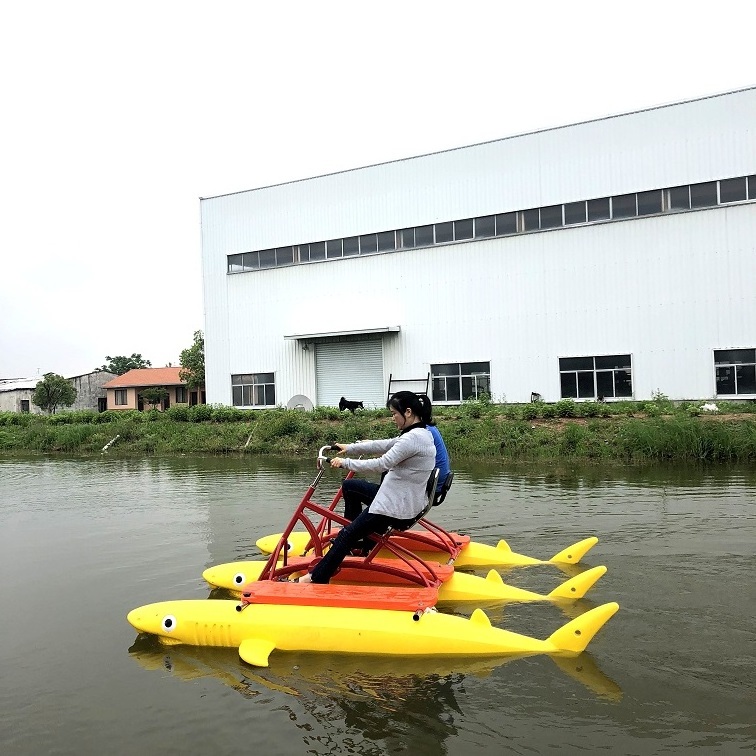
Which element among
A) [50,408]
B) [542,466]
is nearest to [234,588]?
[542,466]

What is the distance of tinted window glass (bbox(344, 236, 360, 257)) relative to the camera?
3234cm

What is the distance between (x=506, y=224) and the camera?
2917cm

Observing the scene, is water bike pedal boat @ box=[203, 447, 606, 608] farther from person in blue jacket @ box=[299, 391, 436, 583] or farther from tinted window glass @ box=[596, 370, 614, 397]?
tinted window glass @ box=[596, 370, 614, 397]

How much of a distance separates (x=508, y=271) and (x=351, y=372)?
827cm

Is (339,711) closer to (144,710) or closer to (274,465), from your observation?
(144,710)

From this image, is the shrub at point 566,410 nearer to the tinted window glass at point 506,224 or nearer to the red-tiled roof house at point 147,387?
the tinted window glass at point 506,224

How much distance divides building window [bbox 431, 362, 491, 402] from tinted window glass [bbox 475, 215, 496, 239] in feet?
16.9

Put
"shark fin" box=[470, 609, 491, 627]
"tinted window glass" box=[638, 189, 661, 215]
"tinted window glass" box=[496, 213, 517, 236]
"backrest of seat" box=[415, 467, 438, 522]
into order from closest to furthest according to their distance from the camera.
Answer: "shark fin" box=[470, 609, 491, 627] → "backrest of seat" box=[415, 467, 438, 522] → "tinted window glass" box=[638, 189, 661, 215] → "tinted window glass" box=[496, 213, 517, 236]

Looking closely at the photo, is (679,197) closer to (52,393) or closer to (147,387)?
(147,387)

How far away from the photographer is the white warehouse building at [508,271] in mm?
25484

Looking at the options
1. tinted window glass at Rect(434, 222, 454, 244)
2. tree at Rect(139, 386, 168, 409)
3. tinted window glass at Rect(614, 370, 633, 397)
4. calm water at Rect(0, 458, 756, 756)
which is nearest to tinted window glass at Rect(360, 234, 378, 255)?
tinted window glass at Rect(434, 222, 454, 244)

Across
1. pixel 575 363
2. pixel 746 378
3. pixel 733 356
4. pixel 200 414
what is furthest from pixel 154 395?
pixel 746 378

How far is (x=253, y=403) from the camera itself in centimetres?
3497

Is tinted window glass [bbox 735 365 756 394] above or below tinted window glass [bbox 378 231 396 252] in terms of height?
below
